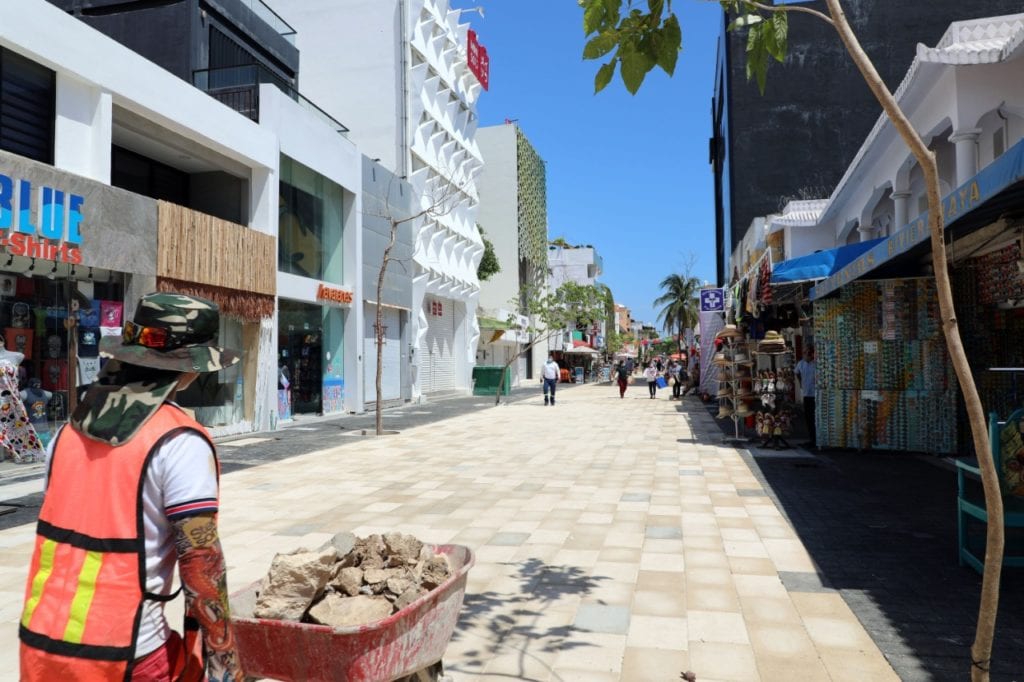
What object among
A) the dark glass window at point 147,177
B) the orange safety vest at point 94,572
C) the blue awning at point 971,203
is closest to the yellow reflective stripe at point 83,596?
the orange safety vest at point 94,572

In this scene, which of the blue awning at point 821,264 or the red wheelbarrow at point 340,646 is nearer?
the red wheelbarrow at point 340,646

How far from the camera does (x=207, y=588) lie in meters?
1.88

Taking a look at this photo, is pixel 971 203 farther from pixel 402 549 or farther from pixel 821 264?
pixel 821 264

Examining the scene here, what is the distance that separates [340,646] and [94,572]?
0.87 m

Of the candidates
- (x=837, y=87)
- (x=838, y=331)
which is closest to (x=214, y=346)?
(x=838, y=331)

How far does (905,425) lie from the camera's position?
10484mm

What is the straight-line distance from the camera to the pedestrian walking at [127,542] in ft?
5.88

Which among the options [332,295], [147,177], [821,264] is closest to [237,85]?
[147,177]

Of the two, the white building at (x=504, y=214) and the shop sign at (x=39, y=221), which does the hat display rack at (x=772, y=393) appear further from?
the white building at (x=504, y=214)

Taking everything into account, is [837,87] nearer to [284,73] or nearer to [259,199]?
[284,73]

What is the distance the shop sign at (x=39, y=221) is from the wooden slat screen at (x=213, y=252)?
1922 millimetres

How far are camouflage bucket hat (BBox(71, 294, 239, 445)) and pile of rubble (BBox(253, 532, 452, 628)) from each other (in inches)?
37.1

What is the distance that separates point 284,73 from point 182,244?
9.03 m

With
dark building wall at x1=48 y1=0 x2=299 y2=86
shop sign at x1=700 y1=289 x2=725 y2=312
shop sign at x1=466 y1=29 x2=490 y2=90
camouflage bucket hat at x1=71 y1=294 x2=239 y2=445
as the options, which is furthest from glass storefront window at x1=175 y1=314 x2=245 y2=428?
shop sign at x1=466 y1=29 x2=490 y2=90
